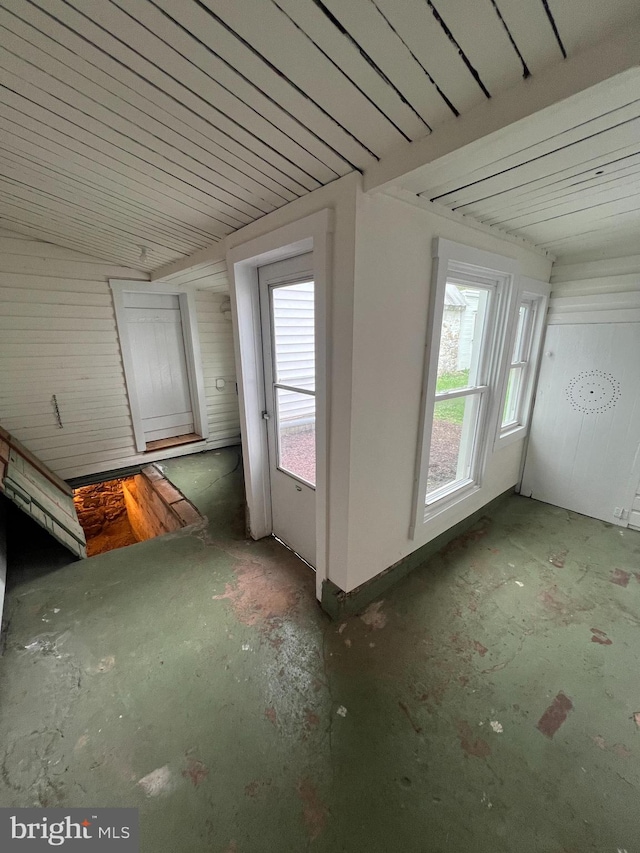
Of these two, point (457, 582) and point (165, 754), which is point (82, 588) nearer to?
point (165, 754)

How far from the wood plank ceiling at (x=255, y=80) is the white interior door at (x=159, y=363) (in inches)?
82.9

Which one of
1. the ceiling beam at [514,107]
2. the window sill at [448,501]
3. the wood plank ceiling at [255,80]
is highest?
the wood plank ceiling at [255,80]

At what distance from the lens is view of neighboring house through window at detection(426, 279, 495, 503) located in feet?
6.77

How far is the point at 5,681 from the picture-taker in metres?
1.54

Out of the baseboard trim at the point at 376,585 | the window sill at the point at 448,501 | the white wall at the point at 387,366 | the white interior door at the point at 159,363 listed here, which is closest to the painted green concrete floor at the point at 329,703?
the baseboard trim at the point at 376,585

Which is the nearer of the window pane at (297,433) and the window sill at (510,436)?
the window pane at (297,433)

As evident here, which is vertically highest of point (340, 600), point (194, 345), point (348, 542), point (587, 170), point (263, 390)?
point (587, 170)

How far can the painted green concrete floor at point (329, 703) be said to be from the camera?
109cm

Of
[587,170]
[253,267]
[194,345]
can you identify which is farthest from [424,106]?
Result: [194,345]

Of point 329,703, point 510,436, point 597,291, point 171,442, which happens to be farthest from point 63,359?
point 597,291

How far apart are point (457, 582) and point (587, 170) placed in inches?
89.5

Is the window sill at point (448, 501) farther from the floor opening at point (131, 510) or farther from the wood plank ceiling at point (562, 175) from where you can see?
the floor opening at point (131, 510)

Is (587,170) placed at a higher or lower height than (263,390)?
higher

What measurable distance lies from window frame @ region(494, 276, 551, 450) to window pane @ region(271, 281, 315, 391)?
1.49m
